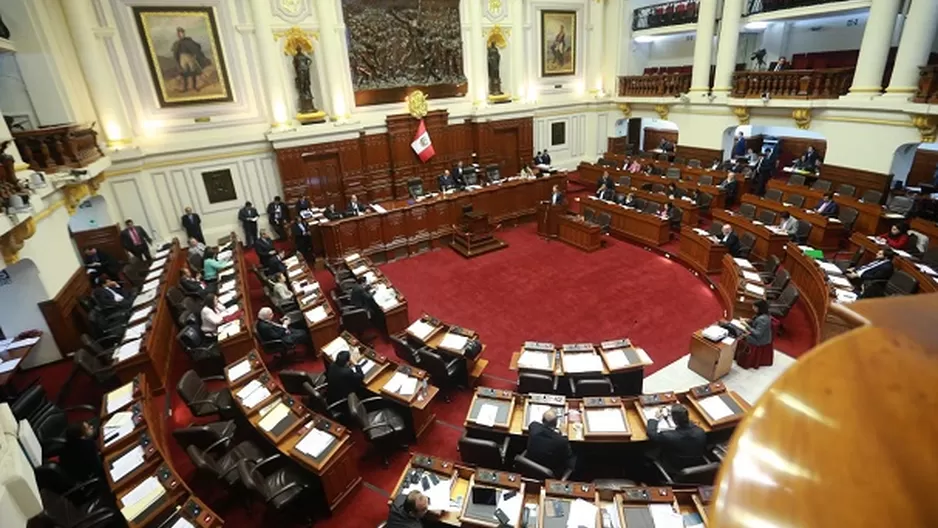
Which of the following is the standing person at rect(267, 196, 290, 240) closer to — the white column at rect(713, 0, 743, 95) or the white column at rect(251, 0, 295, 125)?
the white column at rect(251, 0, 295, 125)

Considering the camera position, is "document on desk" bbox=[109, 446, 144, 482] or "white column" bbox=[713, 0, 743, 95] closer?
"document on desk" bbox=[109, 446, 144, 482]

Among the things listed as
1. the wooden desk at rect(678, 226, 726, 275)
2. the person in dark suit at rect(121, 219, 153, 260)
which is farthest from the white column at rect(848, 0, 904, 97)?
the person in dark suit at rect(121, 219, 153, 260)

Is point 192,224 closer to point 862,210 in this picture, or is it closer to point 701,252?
point 701,252

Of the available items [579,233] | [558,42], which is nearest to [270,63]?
[579,233]

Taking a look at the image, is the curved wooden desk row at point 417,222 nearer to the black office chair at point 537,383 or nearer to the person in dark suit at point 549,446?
the black office chair at point 537,383

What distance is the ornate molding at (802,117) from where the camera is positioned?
13069 millimetres

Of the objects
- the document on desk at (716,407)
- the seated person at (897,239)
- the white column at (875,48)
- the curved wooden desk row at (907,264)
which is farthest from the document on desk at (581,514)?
the white column at (875,48)

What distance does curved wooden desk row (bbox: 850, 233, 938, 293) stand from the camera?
7.21 metres

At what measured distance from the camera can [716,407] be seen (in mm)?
5289

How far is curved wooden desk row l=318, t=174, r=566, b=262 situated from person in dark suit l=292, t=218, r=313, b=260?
1.81 ft

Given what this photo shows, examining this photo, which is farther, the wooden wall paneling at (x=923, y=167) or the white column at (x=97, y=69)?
the wooden wall paneling at (x=923, y=167)

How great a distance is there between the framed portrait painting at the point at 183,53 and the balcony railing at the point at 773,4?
619 inches

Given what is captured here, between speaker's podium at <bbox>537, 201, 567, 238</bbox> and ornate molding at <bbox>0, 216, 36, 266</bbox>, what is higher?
ornate molding at <bbox>0, 216, 36, 266</bbox>

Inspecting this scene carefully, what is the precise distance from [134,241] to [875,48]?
18.7 meters
